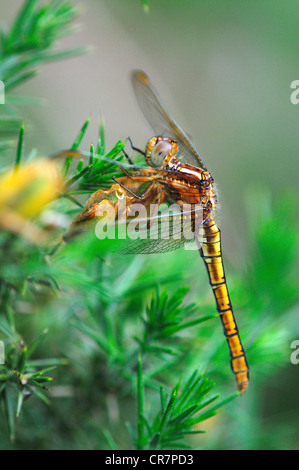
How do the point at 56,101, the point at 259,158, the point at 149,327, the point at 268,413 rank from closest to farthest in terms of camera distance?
the point at 149,327
the point at 268,413
the point at 56,101
the point at 259,158

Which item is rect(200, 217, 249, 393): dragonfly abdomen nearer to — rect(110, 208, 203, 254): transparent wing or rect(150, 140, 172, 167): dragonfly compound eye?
rect(110, 208, 203, 254): transparent wing

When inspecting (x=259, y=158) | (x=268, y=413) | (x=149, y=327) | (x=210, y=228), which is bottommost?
(x=268, y=413)

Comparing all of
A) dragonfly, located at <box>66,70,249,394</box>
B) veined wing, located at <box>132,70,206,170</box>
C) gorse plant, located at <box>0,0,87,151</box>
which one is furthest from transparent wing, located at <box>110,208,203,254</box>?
gorse plant, located at <box>0,0,87,151</box>

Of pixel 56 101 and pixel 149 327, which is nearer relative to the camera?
pixel 149 327

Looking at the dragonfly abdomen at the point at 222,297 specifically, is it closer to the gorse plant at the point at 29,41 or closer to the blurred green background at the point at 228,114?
the blurred green background at the point at 228,114

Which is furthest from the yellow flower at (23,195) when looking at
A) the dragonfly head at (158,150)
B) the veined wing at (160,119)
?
the veined wing at (160,119)
